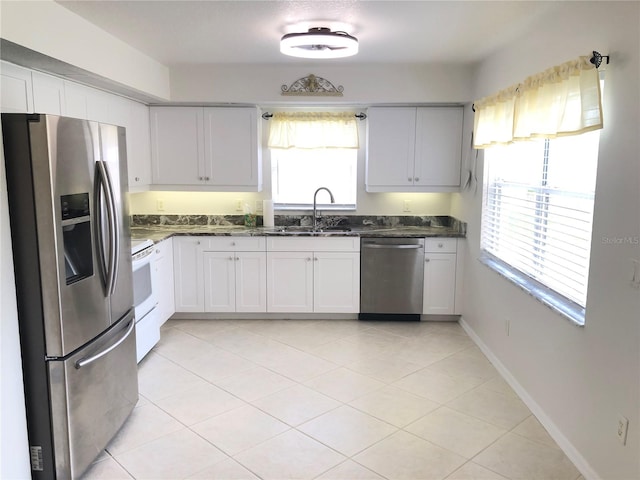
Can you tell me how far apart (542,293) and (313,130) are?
2.85m

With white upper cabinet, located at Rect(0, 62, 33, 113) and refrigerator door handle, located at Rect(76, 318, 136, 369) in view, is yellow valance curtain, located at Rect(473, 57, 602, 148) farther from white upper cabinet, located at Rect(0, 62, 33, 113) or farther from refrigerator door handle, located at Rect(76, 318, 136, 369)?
white upper cabinet, located at Rect(0, 62, 33, 113)

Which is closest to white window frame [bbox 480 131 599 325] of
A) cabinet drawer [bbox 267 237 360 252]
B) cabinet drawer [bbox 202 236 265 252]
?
cabinet drawer [bbox 267 237 360 252]

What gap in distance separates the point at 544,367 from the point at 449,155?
2.38m

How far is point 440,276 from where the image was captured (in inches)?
185

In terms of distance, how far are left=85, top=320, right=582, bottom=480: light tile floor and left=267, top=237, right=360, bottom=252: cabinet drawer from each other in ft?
2.67

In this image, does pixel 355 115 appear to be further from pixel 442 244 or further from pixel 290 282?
pixel 290 282

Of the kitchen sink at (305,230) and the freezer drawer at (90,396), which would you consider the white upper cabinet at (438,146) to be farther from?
the freezer drawer at (90,396)

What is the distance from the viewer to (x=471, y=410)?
3082mm

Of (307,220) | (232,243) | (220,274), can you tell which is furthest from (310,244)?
(220,274)

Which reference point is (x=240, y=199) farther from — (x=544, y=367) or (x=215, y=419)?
(x=544, y=367)

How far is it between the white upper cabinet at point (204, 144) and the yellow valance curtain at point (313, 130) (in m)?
0.30

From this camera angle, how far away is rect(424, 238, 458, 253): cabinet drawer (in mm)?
4645

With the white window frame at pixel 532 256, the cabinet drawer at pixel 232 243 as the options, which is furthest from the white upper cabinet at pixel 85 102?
the white window frame at pixel 532 256

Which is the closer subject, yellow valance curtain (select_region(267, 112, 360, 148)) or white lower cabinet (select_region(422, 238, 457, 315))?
white lower cabinet (select_region(422, 238, 457, 315))
